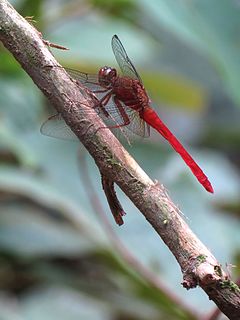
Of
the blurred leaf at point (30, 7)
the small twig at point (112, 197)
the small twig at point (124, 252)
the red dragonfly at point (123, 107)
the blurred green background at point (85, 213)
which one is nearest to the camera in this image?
the small twig at point (112, 197)

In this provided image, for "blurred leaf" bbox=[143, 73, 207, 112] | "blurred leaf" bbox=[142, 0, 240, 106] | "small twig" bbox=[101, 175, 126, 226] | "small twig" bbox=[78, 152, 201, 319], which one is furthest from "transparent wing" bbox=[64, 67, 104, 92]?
"blurred leaf" bbox=[143, 73, 207, 112]

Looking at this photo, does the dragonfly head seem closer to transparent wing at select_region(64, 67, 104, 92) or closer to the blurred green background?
transparent wing at select_region(64, 67, 104, 92)

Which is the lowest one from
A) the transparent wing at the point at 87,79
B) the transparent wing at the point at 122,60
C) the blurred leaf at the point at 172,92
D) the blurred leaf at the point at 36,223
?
the transparent wing at the point at 87,79

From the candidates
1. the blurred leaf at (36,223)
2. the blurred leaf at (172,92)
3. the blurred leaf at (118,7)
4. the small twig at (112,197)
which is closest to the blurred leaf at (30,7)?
the blurred leaf at (118,7)

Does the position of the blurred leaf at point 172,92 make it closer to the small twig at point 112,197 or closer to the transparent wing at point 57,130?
the transparent wing at point 57,130

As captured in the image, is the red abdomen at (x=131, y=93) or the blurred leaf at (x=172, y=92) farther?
the blurred leaf at (x=172, y=92)

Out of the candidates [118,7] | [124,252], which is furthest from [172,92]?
[124,252]

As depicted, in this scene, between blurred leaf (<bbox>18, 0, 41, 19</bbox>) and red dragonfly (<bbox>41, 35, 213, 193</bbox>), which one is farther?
blurred leaf (<bbox>18, 0, 41, 19</bbox>)

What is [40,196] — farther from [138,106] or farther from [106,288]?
[138,106]

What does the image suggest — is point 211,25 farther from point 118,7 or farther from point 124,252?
point 124,252
